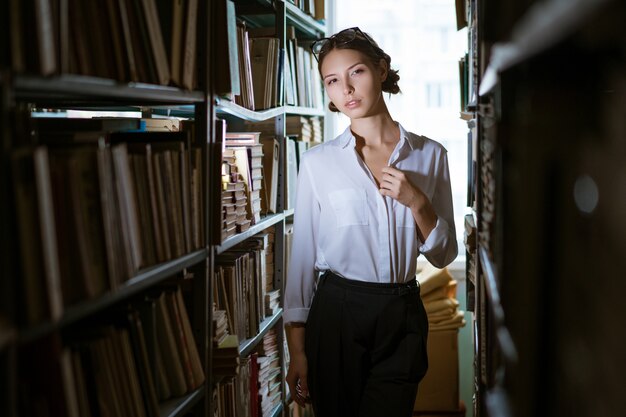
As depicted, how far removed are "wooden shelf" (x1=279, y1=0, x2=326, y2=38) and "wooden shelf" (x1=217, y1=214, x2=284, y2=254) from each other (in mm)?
954

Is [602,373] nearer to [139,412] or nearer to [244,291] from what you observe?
[139,412]

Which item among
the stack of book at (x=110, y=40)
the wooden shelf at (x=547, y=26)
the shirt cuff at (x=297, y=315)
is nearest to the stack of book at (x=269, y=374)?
the shirt cuff at (x=297, y=315)

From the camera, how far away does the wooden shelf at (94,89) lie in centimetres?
106

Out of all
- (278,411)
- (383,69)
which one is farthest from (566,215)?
(278,411)

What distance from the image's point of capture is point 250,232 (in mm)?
2479

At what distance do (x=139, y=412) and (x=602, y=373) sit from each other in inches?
44.2

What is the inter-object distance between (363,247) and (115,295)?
98 centimetres

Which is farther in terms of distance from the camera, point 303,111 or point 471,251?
point 303,111

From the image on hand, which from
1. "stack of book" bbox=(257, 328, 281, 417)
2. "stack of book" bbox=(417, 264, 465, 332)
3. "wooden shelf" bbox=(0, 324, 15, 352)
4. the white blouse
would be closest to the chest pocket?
the white blouse

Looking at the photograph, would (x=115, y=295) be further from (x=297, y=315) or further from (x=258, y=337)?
(x=258, y=337)

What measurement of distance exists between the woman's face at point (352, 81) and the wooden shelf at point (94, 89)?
1.70ft

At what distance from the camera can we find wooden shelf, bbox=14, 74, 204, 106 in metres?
1.06

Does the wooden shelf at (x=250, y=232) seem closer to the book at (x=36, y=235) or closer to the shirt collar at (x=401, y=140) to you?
the shirt collar at (x=401, y=140)

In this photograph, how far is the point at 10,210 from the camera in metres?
1.00
